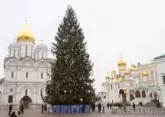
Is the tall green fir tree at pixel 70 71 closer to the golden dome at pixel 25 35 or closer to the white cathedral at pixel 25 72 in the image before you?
the white cathedral at pixel 25 72

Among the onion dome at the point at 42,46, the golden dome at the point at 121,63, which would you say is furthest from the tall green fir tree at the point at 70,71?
the golden dome at the point at 121,63

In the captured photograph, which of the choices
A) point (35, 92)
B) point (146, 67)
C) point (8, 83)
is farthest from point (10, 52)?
point (146, 67)

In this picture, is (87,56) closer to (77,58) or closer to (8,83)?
(77,58)

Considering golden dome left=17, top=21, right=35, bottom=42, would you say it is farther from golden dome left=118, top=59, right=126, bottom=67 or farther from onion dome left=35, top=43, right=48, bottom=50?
golden dome left=118, top=59, right=126, bottom=67

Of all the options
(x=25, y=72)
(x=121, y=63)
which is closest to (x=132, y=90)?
(x=121, y=63)

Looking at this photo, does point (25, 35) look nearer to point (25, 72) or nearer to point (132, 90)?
point (25, 72)

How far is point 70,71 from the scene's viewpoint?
21641 millimetres

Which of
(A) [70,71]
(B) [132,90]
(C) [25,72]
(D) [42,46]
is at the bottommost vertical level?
(B) [132,90]

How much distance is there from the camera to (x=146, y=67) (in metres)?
60.8

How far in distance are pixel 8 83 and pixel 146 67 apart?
134ft

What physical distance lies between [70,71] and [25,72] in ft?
89.0

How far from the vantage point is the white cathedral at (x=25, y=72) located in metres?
43.1

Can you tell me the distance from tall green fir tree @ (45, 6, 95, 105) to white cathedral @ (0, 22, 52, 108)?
19.3m

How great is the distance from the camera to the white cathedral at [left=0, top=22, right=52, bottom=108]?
4306cm
